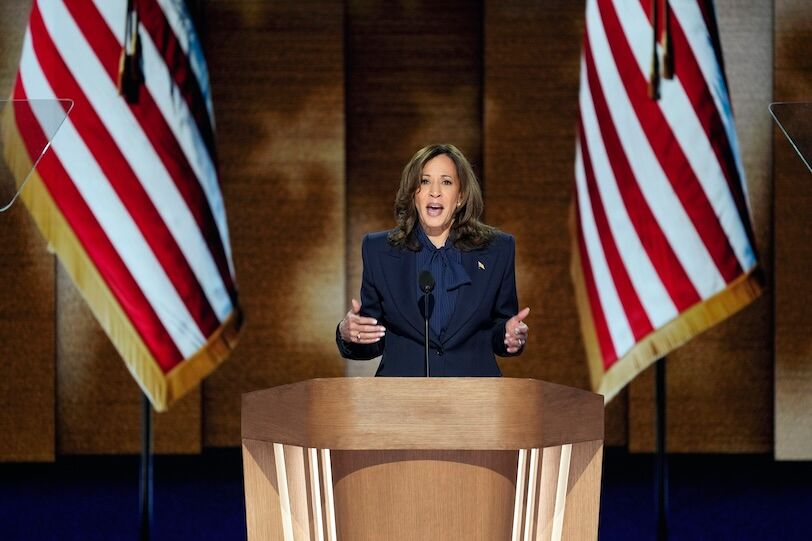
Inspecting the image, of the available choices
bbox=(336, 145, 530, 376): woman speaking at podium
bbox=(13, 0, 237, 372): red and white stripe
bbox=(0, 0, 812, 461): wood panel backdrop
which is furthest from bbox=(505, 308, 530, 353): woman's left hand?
bbox=(0, 0, 812, 461): wood panel backdrop

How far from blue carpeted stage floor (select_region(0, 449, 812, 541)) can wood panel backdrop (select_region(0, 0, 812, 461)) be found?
0.11 metres

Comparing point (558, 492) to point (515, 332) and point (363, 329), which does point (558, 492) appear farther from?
point (363, 329)

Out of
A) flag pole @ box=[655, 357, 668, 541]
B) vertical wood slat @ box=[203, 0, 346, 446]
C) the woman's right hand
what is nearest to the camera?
the woman's right hand

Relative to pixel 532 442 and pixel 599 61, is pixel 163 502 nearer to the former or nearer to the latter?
pixel 599 61

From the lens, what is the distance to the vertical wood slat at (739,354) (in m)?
5.46

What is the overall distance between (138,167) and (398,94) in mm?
2367

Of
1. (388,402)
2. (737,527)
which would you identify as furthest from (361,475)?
(737,527)

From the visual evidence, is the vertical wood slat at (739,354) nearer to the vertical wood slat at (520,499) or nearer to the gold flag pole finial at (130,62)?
the gold flag pole finial at (130,62)

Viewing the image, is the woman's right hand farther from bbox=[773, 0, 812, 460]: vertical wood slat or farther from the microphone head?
bbox=[773, 0, 812, 460]: vertical wood slat

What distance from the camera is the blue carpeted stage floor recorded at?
4.27 metres

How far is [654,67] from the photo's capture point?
355cm

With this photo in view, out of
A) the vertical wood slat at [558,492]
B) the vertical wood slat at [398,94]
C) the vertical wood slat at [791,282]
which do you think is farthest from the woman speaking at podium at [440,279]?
the vertical wood slat at [791,282]

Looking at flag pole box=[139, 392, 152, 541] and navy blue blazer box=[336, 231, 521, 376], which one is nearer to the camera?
navy blue blazer box=[336, 231, 521, 376]

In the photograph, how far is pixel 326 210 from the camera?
550cm
